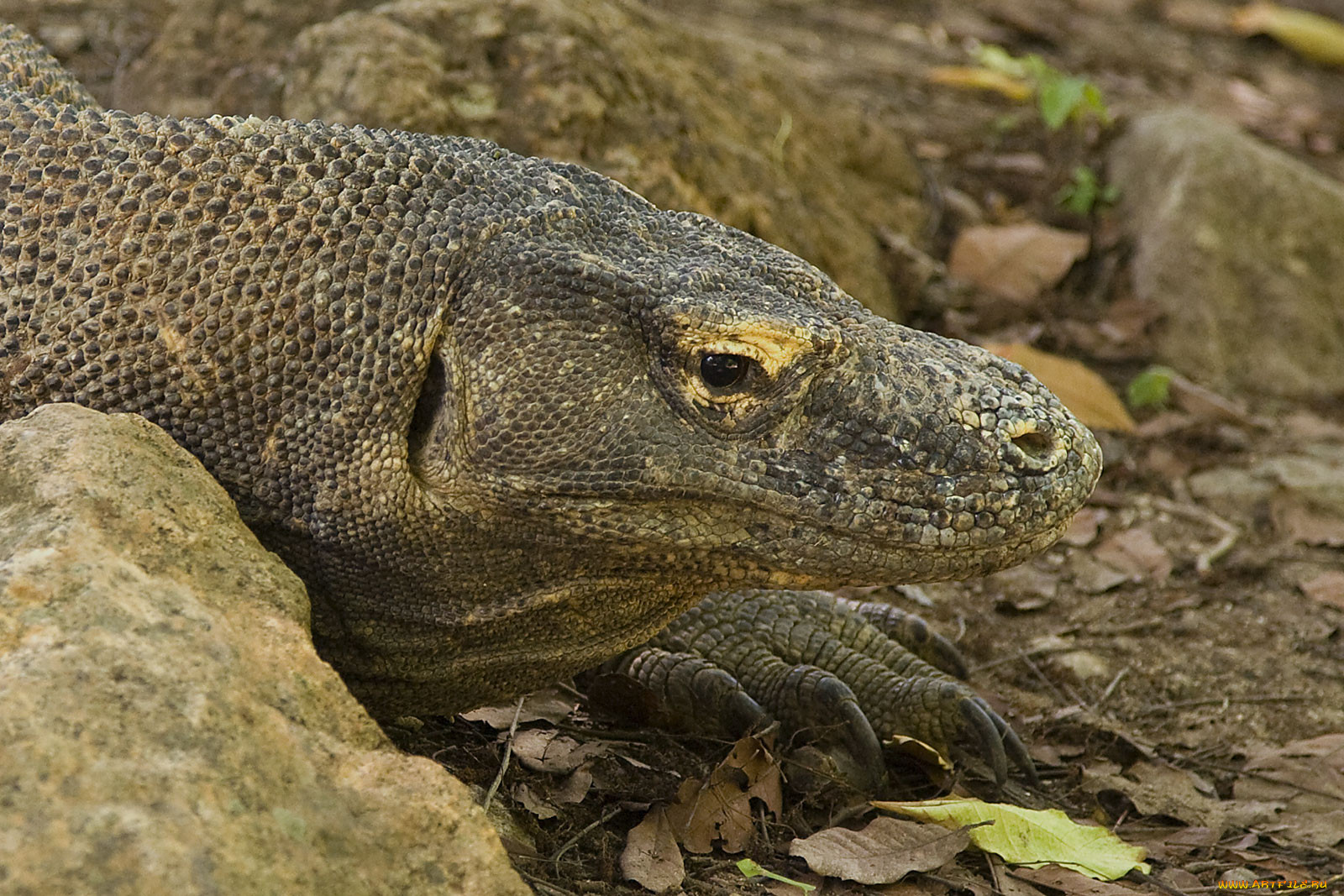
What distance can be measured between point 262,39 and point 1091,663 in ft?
13.7

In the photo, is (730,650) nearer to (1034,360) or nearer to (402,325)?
(402,325)

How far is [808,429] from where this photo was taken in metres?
2.96

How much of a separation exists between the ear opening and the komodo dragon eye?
537 millimetres

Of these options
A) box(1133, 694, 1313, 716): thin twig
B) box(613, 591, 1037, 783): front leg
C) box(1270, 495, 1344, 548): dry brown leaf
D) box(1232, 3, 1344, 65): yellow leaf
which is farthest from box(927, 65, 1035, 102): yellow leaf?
box(613, 591, 1037, 783): front leg

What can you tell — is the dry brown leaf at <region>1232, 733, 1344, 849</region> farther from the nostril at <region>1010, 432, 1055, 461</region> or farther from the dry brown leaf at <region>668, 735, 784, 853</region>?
the nostril at <region>1010, 432, 1055, 461</region>

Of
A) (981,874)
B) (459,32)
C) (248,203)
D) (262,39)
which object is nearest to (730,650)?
(981,874)

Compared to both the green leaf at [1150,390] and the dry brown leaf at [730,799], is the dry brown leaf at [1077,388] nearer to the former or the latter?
the green leaf at [1150,390]

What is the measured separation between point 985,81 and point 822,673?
6.92m

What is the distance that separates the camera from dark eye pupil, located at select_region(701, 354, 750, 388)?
2.93 metres

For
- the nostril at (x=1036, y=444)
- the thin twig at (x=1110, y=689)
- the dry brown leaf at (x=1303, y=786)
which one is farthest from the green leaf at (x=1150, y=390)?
the nostril at (x=1036, y=444)

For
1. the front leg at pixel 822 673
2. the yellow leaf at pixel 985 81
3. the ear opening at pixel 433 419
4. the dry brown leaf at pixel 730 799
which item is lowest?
the front leg at pixel 822 673

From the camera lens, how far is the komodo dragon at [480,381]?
294 cm

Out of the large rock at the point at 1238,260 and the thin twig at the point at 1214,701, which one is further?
the large rock at the point at 1238,260

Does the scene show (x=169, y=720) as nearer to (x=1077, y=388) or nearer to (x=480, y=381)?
(x=480, y=381)
